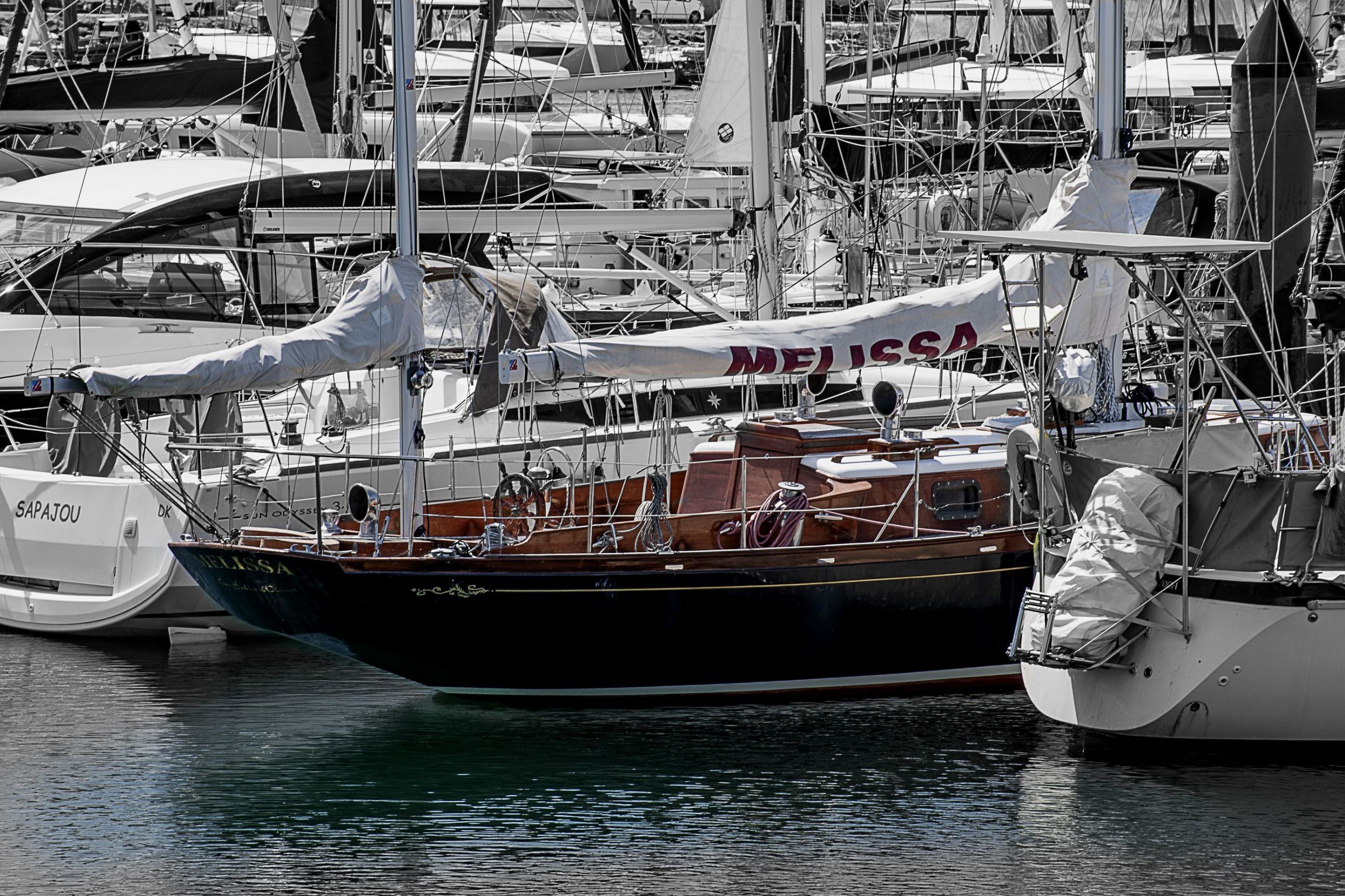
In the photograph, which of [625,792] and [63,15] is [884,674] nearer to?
[625,792]

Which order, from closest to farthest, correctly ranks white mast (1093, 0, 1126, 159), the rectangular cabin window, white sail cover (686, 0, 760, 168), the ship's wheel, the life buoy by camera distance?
the life buoy → the ship's wheel → the rectangular cabin window → white mast (1093, 0, 1126, 159) → white sail cover (686, 0, 760, 168)

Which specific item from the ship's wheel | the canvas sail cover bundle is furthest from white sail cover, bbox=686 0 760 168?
the canvas sail cover bundle

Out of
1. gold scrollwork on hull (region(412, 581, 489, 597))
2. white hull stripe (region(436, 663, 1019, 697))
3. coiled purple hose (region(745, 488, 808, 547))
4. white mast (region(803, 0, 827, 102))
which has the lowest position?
white hull stripe (region(436, 663, 1019, 697))

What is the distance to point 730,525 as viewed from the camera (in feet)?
46.3

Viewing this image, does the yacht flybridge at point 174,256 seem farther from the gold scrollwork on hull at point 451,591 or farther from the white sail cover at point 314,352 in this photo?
the gold scrollwork on hull at point 451,591

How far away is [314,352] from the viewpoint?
13102 millimetres

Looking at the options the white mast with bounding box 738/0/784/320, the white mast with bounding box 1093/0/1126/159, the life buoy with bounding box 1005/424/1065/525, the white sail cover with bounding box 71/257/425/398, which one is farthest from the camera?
the white mast with bounding box 738/0/784/320

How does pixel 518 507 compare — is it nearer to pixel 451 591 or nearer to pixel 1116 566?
pixel 451 591

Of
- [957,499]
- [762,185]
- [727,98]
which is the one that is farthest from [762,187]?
[957,499]

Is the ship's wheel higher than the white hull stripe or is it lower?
higher

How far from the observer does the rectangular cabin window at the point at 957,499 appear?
14211 mm

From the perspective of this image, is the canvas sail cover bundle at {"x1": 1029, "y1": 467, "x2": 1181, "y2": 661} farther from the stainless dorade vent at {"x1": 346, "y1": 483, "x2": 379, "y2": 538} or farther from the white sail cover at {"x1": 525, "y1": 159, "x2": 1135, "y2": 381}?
the stainless dorade vent at {"x1": 346, "y1": 483, "x2": 379, "y2": 538}

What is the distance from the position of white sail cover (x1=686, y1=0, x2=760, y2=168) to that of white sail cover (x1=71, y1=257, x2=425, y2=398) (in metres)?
4.46

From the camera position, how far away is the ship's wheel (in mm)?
13938
